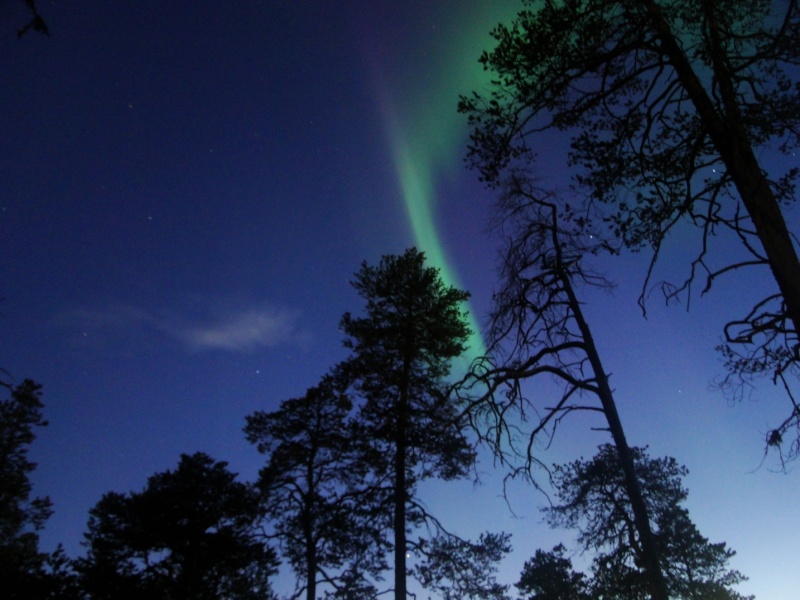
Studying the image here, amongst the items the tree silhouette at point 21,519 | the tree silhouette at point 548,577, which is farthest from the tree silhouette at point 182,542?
the tree silhouette at point 548,577

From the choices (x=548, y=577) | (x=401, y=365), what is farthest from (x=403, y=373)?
(x=548, y=577)

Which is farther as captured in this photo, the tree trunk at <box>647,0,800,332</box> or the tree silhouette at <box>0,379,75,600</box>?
the tree silhouette at <box>0,379,75,600</box>

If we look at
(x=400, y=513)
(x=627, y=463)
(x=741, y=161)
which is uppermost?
(x=400, y=513)

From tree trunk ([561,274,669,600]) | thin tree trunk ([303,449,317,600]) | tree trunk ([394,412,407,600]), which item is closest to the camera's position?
tree trunk ([561,274,669,600])

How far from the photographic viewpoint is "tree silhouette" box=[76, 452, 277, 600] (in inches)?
840

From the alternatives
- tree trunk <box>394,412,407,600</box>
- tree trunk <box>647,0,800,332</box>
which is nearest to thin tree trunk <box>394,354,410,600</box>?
tree trunk <box>394,412,407,600</box>

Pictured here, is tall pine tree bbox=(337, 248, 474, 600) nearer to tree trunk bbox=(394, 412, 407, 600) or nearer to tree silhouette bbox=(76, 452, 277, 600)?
tree trunk bbox=(394, 412, 407, 600)

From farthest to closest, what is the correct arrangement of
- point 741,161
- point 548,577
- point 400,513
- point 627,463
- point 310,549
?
point 548,577, point 310,549, point 400,513, point 627,463, point 741,161

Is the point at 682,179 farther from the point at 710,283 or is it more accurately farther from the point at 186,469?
the point at 186,469

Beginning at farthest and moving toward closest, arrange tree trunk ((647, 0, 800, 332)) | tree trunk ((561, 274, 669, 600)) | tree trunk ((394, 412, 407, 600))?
tree trunk ((394, 412, 407, 600))
tree trunk ((561, 274, 669, 600))
tree trunk ((647, 0, 800, 332))

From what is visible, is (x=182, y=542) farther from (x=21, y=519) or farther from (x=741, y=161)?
(x=741, y=161)

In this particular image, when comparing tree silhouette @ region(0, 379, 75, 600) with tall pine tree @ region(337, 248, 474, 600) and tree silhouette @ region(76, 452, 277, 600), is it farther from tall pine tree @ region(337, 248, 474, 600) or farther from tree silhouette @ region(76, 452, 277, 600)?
tall pine tree @ region(337, 248, 474, 600)

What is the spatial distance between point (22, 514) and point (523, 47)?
25861 millimetres

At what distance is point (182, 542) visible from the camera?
883 inches
